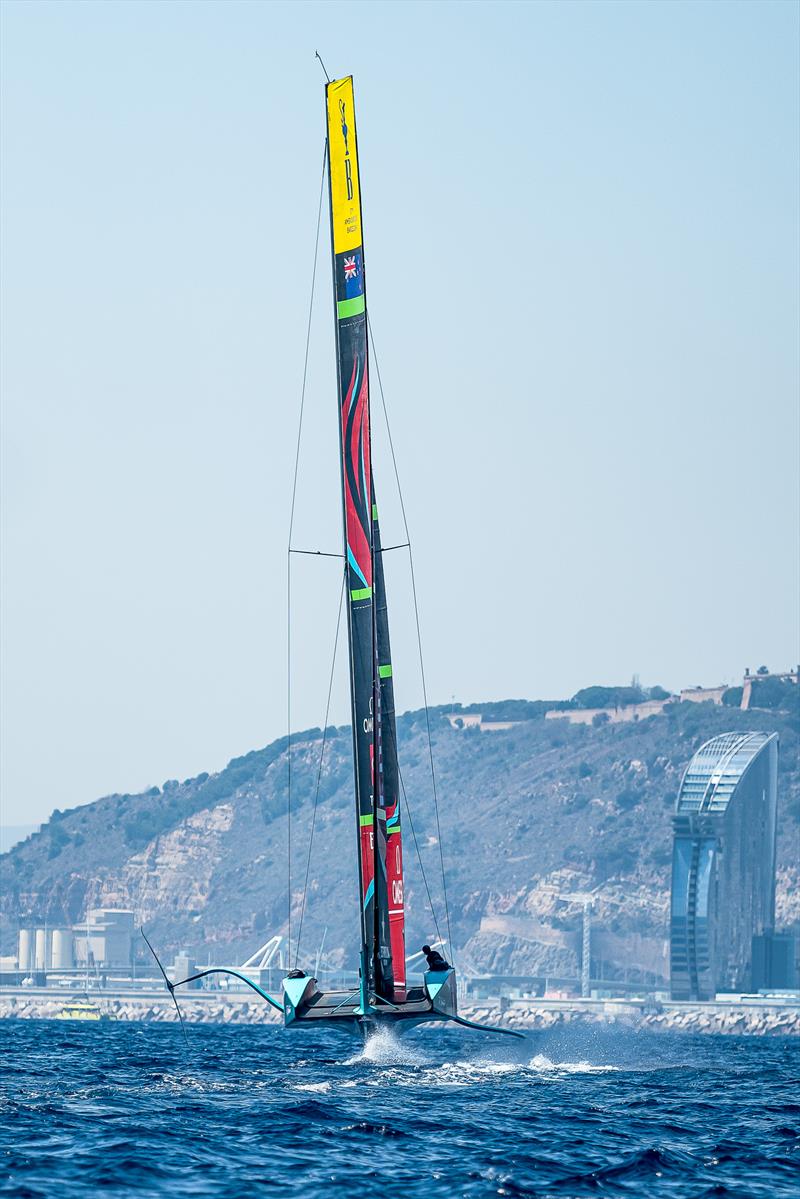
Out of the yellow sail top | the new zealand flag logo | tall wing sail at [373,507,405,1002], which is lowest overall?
tall wing sail at [373,507,405,1002]

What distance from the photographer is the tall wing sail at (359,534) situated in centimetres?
4069

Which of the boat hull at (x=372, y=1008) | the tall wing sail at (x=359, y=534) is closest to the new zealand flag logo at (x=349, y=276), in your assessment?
the tall wing sail at (x=359, y=534)

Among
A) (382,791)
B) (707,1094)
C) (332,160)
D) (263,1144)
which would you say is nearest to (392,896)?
(382,791)

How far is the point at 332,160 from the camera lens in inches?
1661

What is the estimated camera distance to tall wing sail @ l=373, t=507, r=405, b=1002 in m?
41.1

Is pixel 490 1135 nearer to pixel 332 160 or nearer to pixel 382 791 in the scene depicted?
pixel 382 791

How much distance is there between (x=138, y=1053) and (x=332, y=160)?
2987 cm

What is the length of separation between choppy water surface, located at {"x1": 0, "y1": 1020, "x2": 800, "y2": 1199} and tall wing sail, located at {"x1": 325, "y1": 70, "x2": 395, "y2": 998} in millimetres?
3296

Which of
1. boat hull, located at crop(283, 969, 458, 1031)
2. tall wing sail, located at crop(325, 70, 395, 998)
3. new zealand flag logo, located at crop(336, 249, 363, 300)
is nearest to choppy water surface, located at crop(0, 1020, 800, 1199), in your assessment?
boat hull, located at crop(283, 969, 458, 1031)

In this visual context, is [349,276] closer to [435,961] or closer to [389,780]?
[389,780]

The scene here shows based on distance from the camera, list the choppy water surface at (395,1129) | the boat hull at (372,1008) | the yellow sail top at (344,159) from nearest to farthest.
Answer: the choppy water surface at (395,1129) → the boat hull at (372,1008) → the yellow sail top at (344,159)

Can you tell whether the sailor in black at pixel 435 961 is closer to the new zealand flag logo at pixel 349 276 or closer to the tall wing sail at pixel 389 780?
the tall wing sail at pixel 389 780

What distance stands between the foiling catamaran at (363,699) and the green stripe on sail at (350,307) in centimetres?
2

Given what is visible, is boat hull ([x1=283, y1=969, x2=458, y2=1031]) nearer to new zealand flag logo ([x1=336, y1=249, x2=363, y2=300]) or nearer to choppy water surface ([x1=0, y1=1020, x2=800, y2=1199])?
choppy water surface ([x1=0, y1=1020, x2=800, y2=1199])
